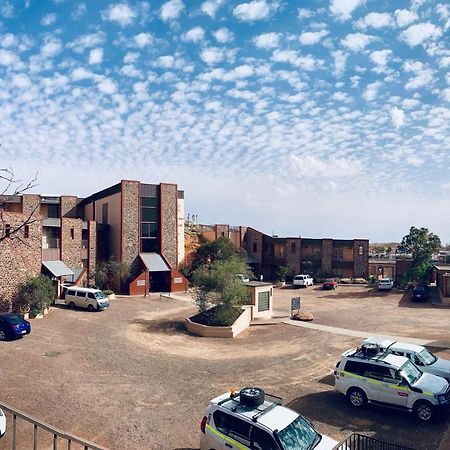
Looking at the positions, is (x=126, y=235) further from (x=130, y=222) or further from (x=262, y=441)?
(x=262, y=441)

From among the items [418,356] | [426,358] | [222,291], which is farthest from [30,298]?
[426,358]

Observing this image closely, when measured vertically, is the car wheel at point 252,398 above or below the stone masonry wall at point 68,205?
below

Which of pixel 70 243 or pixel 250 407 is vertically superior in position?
pixel 70 243

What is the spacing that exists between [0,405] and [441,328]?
26453mm

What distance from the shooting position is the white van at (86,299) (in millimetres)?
30891

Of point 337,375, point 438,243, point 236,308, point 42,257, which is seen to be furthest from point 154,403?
point 438,243

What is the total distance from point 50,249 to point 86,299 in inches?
323

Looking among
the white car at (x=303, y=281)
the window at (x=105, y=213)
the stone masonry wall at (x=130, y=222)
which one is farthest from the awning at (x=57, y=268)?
the white car at (x=303, y=281)

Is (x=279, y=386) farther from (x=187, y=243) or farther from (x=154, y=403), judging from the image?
(x=187, y=243)

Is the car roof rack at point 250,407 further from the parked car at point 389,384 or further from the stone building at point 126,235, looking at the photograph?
the stone building at point 126,235

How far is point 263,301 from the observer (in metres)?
29.9

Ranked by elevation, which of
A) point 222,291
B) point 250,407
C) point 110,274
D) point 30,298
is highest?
point 222,291

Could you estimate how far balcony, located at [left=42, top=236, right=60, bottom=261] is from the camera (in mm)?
35731

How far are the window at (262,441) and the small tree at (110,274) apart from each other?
1331 inches
